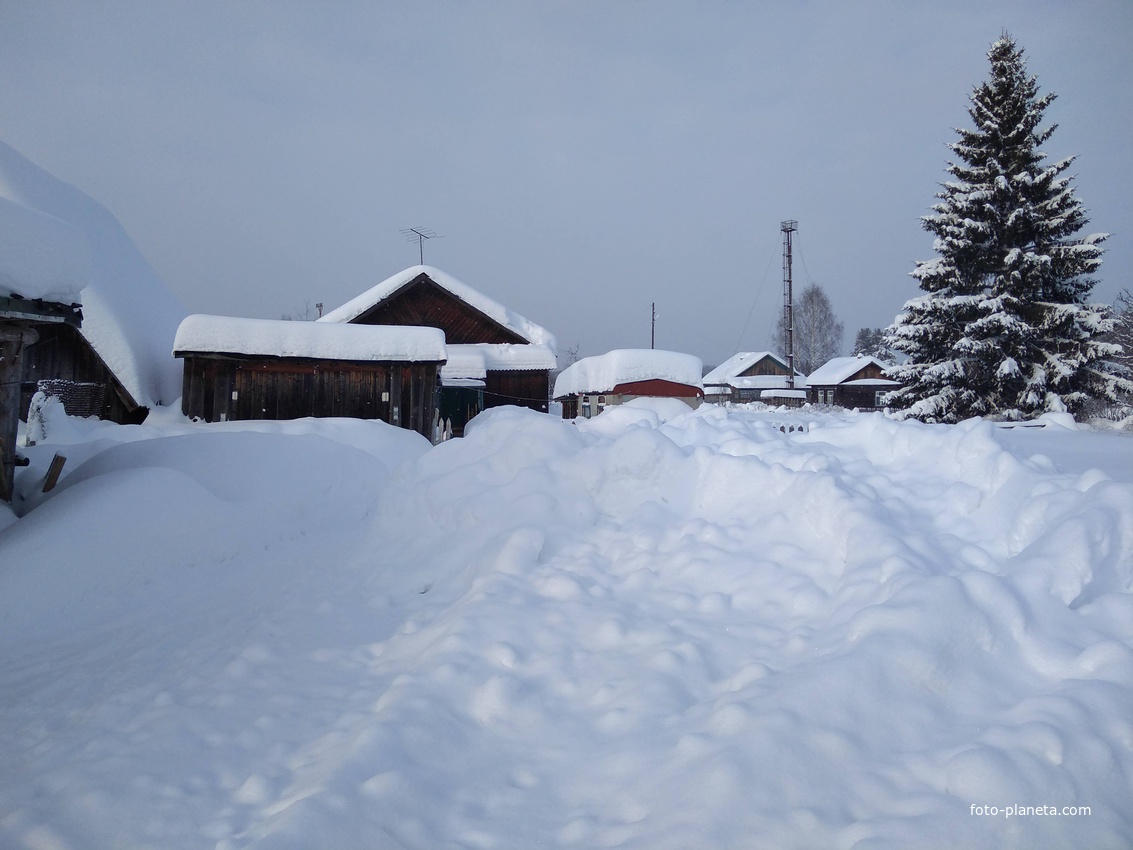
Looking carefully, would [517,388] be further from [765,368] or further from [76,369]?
[765,368]

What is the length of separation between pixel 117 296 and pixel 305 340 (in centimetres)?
775

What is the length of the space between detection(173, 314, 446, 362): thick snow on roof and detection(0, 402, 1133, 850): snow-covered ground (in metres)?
9.17

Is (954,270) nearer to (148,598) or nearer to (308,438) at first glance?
(308,438)

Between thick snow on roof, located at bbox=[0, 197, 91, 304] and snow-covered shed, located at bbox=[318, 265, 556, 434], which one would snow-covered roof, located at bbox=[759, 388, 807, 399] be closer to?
snow-covered shed, located at bbox=[318, 265, 556, 434]

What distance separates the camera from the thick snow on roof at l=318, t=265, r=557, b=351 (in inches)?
803

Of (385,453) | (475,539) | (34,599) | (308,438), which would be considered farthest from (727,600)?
(385,453)

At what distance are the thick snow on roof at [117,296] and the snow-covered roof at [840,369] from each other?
135 feet

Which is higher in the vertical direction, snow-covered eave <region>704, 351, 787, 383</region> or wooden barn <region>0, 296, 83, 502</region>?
snow-covered eave <region>704, 351, 787, 383</region>

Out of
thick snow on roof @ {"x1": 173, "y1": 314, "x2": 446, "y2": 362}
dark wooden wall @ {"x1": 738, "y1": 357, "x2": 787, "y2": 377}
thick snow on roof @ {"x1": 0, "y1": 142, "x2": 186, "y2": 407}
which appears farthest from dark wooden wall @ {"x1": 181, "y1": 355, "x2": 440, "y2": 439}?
dark wooden wall @ {"x1": 738, "y1": 357, "x2": 787, "y2": 377}

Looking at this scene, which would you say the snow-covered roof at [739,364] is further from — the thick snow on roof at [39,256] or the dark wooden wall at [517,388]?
the thick snow on roof at [39,256]

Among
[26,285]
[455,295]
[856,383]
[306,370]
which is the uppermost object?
[455,295]

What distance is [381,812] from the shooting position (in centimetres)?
232

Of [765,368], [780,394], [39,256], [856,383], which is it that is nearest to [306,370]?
[39,256]

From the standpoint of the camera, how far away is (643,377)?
26031 mm
